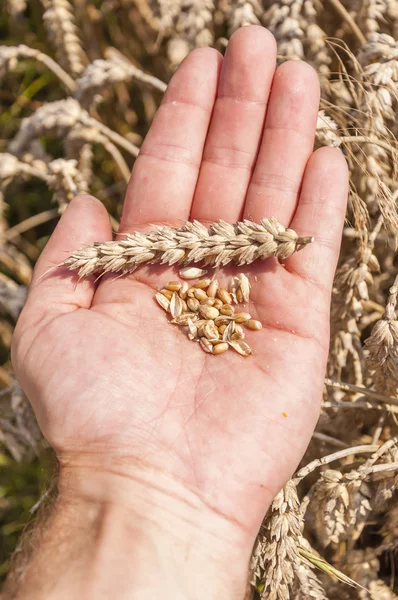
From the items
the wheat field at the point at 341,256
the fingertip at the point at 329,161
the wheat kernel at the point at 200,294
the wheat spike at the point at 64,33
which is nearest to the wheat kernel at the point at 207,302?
the wheat kernel at the point at 200,294

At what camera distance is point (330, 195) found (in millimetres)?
2453

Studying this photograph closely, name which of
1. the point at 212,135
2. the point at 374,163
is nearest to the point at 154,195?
the point at 212,135

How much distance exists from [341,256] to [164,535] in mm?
1666

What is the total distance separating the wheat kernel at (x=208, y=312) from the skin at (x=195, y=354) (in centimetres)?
16

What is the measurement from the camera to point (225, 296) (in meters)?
2.51

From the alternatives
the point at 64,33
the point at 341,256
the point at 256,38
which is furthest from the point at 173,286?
the point at 64,33

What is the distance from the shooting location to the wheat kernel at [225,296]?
8.21ft

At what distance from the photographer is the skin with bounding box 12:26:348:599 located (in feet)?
6.93

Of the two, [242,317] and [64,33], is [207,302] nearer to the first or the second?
[242,317]

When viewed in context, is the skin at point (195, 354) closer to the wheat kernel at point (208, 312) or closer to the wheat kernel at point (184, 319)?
the wheat kernel at point (184, 319)

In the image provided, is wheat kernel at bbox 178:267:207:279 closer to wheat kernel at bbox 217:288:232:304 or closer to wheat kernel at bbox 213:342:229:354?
wheat kernel at bbox 217:288:232:304

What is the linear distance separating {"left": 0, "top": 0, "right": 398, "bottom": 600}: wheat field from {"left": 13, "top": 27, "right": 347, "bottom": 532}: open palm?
0.18 m

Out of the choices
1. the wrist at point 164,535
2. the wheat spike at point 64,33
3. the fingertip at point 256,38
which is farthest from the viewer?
the wheat spike at point 64,33

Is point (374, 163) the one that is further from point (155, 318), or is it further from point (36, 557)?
point (36, 557)
